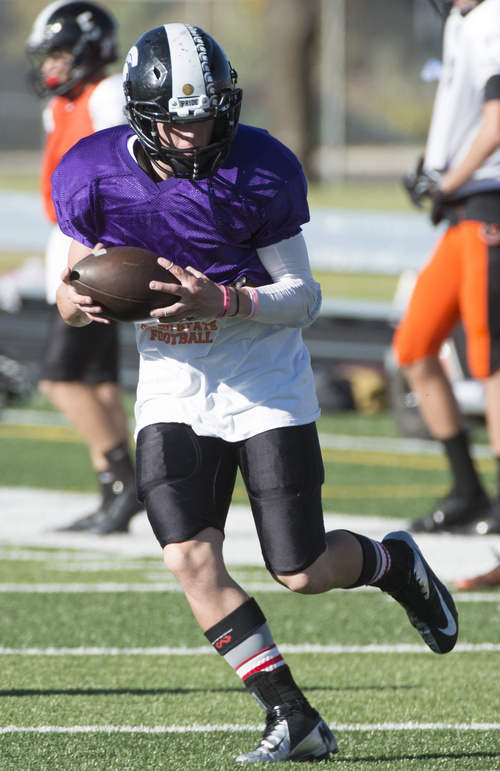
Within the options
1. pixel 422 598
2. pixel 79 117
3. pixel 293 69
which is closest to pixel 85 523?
pixel 79 117

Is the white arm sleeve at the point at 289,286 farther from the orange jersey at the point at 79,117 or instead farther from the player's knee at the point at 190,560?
the orange jersey at the point at 79,117

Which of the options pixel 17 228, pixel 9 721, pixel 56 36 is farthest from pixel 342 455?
pixel 17 228

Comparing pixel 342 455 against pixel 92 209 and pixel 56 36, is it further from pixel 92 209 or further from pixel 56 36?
pixel 92 209

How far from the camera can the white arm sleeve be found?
3.01 m

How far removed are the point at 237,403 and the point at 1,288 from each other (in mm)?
9257

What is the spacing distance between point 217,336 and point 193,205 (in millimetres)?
340

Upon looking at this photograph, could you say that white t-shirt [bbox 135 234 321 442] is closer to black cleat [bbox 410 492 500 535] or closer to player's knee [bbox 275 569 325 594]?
player's knee [bbox 275 569 325 594]

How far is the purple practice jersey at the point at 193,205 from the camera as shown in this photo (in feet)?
9.96

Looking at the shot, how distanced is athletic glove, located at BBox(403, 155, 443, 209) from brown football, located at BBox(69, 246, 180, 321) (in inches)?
104

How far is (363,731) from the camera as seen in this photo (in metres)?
3.18

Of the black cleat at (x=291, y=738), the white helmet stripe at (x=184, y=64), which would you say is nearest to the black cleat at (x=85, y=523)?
the black cleat at (x=291, y=738)

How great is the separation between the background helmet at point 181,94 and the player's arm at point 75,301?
0.31 m

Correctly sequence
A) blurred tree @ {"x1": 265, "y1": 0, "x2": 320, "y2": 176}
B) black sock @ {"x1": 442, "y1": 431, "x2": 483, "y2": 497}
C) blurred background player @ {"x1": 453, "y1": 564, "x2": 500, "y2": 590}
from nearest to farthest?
blurred background player @ {"x1": 453, "y1": 564, "x2": 500, "y2": 590} < black sock @ {"x1": 442, "y1": 431, "x2": 483, "y2": 497} < blurred tree @ {"x1": 265, "y1": 0, "x2": 320, "y2": 176}

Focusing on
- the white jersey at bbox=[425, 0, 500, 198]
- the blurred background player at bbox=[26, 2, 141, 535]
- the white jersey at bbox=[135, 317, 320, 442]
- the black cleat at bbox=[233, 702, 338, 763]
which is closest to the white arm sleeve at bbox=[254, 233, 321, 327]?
the white jersey at bbox=[135, 317, 320, 442]
